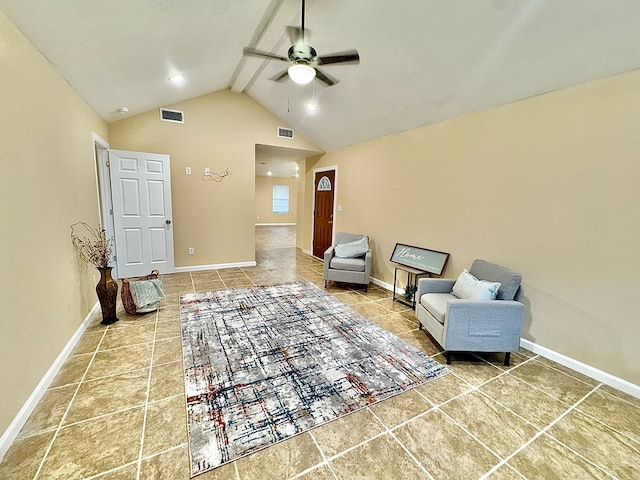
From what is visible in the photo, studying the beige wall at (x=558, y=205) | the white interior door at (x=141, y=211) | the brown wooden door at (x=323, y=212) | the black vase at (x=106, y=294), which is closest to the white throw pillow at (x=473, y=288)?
the beige wall at (x=558, y=205)

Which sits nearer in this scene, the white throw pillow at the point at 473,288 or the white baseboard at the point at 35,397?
the white baseboard at the point at 35,397

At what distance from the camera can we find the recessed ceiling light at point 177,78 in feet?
11.7

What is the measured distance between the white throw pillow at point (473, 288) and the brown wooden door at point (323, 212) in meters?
3.52

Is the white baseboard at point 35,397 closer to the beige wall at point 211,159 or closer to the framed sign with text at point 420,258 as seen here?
the beige wall at point 211,159

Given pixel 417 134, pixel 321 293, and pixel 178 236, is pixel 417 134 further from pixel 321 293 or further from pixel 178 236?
pixel 178 236

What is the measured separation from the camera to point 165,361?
2.39m

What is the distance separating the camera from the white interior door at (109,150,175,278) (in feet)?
14.4

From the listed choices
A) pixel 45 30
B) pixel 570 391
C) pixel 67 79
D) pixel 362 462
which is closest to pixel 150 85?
pixel 67 79

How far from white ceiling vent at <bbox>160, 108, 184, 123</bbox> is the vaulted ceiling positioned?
0.58 meters

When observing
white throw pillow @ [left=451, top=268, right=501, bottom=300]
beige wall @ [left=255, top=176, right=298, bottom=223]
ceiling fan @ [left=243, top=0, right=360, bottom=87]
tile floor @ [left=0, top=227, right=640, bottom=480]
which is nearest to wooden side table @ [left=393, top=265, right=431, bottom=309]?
white throw pillow @ [left=451, top=268, right=501, bottom=300]

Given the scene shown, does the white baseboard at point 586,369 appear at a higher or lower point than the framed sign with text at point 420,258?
lower

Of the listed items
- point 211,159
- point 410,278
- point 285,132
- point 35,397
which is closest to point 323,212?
point 285,132

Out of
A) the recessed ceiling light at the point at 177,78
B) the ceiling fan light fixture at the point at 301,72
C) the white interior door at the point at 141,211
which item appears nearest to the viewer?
the ceiling fan light fixture at the point at 301,72

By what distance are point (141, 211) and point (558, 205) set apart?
5559 mm
